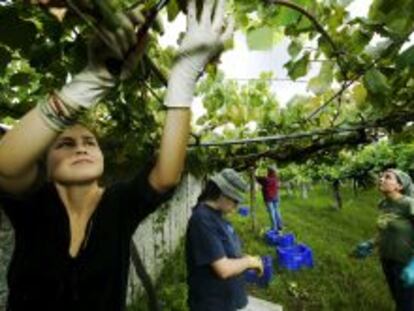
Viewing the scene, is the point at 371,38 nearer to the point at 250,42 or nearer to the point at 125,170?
the point at 250,42

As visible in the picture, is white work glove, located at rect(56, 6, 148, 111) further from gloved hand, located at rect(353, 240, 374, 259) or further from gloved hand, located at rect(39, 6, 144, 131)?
gloved hand, located at rect(353, 240, 374, 259)

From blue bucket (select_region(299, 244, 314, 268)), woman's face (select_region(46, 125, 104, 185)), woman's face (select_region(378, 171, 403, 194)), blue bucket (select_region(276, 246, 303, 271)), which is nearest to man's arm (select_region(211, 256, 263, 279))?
woman's face (select_region(46, 125, 104, 185))

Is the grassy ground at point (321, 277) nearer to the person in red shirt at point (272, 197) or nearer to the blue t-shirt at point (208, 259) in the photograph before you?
the person in red shirt at point (272, 197)

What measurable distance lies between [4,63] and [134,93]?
4.86ft

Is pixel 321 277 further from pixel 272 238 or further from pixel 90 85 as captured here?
pixel 90 85

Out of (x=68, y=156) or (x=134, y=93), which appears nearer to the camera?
(x=68, y=156)

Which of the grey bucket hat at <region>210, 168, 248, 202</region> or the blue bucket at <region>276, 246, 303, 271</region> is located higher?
the grey bucket hat at <region>210, 168, 248, 202</region>

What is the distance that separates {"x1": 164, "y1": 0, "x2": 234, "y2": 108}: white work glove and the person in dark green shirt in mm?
5148

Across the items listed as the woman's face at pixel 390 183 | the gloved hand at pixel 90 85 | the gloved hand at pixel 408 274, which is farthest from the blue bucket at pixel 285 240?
the gloved hand at pixel 90 85

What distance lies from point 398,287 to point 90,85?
572cm

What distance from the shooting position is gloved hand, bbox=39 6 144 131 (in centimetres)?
139

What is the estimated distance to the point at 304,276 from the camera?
10.5 metres

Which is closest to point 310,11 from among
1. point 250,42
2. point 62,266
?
point 250,42

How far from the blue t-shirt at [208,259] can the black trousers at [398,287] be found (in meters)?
2.73
